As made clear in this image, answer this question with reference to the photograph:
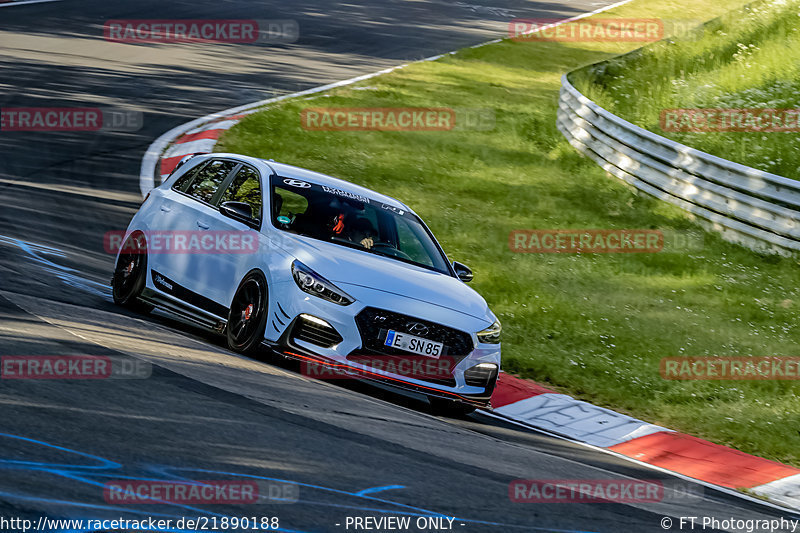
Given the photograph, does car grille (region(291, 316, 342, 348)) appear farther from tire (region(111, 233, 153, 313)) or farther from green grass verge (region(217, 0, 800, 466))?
green grass verge (region(217, 0, 800, 466))

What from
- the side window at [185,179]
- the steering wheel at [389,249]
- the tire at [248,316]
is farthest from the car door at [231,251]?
the steering wheel at [389,249]

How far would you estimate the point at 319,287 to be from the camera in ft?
26.4

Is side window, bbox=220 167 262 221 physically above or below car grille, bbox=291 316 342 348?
above

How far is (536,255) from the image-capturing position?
46.6 ft

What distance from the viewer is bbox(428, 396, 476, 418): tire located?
8461 millimetres

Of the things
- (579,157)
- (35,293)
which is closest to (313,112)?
(579,157)

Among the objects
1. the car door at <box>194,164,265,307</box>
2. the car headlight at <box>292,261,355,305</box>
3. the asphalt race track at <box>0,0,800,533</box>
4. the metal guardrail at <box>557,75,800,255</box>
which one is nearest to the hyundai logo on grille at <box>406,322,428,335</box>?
the car headlight at <box>292,261,355,305</box>

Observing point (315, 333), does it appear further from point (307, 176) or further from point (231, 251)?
point (307, 176)

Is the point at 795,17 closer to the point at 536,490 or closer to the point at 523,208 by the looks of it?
the point at 523,208

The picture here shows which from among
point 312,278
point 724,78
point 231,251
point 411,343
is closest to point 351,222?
point 231,251

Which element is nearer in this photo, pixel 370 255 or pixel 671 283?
pixel 370 255

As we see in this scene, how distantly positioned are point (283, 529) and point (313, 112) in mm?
15829

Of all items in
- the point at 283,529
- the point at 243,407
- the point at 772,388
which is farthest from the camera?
the point at 772,388

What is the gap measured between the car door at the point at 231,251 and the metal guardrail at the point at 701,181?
7.11m
